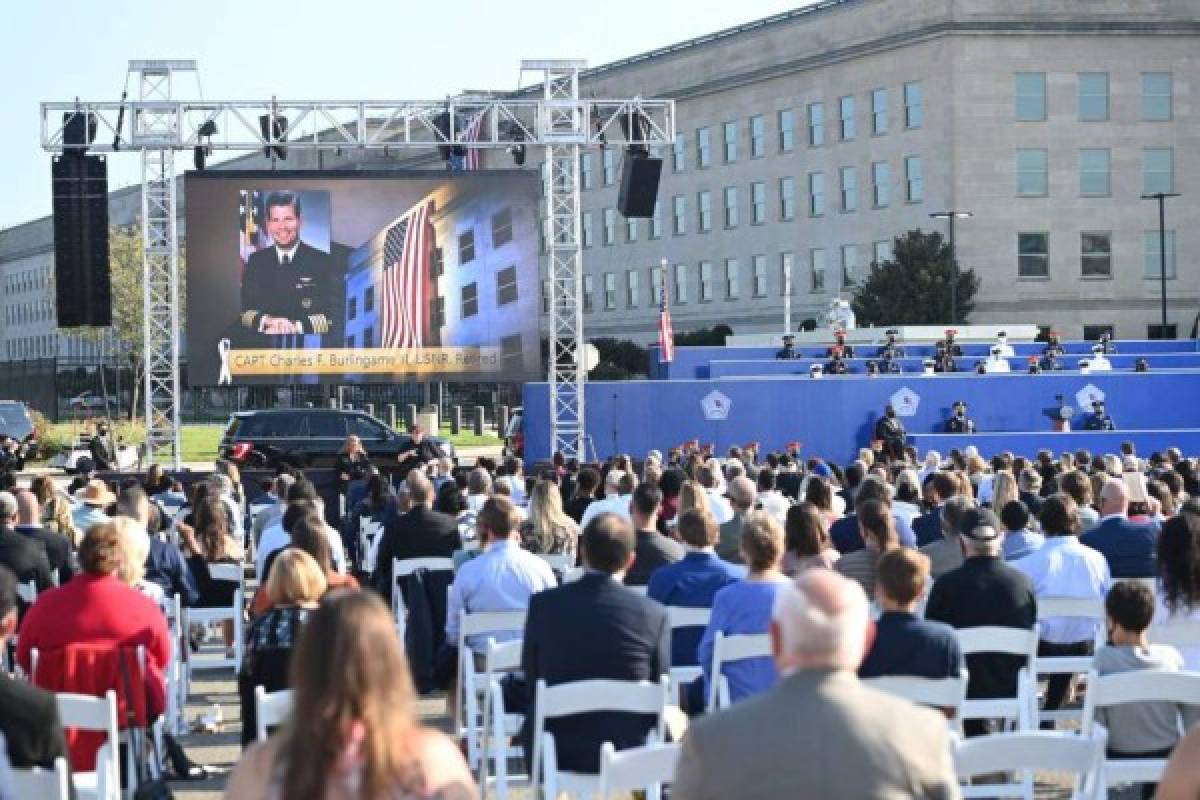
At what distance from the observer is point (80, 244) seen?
112ft

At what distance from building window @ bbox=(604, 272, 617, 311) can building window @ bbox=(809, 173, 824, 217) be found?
16.3 m

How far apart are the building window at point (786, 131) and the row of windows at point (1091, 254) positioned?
1211cm

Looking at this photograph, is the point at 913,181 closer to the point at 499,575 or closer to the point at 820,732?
the point at 499,575

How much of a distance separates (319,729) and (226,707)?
1017cm

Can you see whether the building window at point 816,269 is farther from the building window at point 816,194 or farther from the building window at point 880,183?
the building window at point 880,183

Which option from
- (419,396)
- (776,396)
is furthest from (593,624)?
(419,396)

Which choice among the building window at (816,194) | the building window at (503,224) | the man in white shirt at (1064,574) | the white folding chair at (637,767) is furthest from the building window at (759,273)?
the white folding chair at (637,767)

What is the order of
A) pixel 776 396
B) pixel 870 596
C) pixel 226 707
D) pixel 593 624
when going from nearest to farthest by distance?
pixel 593 624
pixel 870 596
pixel 226 707
pixel 776 396

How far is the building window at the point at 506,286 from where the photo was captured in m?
38.0

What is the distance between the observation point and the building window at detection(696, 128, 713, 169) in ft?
298

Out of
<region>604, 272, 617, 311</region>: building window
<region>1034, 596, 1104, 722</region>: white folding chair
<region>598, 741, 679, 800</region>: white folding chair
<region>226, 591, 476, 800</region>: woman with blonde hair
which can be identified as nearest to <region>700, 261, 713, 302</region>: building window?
<region>604, 272, 617, 311</region>: building window

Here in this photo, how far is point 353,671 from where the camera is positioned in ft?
15.7

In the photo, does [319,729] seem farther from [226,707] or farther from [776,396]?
[776,396]

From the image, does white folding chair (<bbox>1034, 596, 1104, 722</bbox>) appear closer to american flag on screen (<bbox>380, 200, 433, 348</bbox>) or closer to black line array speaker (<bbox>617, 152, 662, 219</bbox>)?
black line array speaker (<bbox>617, 152, 662, 219</bbox>)
